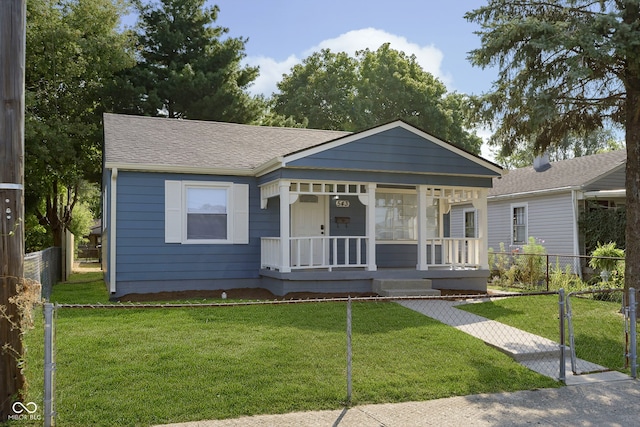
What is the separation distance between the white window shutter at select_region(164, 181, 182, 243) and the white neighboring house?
32.5 feet

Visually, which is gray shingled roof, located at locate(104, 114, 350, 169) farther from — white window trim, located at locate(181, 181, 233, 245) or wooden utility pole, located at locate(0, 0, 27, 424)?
wooden utility pole, located at locate(0, 0, 27, 424)

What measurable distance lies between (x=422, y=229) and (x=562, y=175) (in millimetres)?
9706

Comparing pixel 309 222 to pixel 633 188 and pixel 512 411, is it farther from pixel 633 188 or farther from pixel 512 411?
pixel 512 411

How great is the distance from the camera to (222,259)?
41.3 ft

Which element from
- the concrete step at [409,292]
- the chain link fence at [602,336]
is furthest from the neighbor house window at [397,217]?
the chain link fence at [602,336]

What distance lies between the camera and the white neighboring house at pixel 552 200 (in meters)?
17.4

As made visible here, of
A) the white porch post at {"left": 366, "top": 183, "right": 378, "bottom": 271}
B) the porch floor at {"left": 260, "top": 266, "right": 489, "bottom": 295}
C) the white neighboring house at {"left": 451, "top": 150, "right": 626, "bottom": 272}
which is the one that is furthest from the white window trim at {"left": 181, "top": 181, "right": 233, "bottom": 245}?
the white neighboring house at {"left": 451, "top": 150, "right": 626, "bottom": 272}

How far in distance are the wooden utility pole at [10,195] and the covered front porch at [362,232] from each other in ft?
23.1

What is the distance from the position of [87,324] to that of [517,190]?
16.7 meters

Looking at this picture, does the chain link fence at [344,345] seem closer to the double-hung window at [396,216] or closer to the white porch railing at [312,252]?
the white porch railing at [312,252]

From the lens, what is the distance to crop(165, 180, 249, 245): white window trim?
12.1 m

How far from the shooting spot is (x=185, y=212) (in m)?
12.2

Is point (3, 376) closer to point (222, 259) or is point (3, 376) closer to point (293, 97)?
point (222, 259)

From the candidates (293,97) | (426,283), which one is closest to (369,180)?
(426,283)
